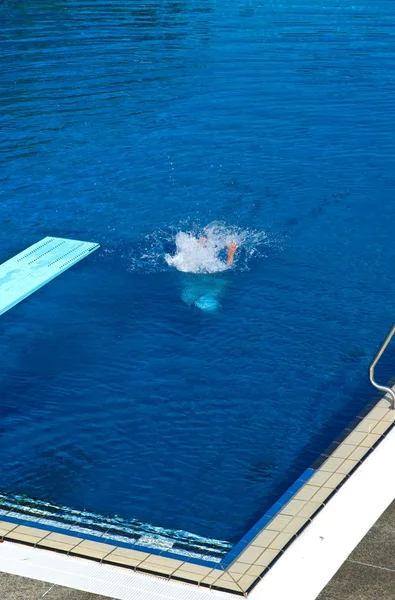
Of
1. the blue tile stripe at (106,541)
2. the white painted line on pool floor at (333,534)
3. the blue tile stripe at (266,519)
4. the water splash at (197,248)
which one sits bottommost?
the blue tile stripe at (106,541)

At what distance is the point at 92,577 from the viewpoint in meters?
5.52

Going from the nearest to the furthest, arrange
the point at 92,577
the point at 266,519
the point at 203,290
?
the point at 92,577
the point at 266,519
the point at 203,290


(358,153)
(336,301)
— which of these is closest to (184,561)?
(336,301)

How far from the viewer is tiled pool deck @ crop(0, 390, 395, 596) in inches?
218

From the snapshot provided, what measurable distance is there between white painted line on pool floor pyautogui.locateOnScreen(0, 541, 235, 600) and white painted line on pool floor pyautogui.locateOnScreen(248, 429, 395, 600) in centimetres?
39

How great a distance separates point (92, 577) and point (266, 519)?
1.53 metres

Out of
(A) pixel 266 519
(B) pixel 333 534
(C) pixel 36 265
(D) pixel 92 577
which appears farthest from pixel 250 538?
(C) pixel 36 265

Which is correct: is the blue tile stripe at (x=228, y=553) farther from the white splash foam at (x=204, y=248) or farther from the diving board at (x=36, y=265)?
the white splash foam at (x=204, y=248)

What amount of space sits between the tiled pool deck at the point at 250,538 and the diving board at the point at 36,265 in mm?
4334

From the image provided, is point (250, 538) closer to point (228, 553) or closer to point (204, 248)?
point (228, 553)

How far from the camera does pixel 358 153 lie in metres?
14.3

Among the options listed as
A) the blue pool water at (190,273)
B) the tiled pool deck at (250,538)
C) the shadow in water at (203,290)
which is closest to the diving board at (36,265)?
the blue pool water at (190,273)

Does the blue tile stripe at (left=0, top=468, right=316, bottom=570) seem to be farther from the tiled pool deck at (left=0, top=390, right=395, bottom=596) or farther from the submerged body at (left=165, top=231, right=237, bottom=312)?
the submerged body at (left=165, top=231, right=237, bottom=312)

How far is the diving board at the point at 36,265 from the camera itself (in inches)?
414
